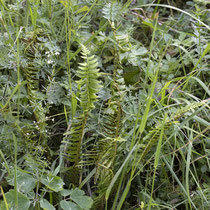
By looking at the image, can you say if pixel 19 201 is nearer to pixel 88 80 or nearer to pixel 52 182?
pixel 52 182

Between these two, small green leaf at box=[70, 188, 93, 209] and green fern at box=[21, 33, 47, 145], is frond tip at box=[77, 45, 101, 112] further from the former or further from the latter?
small green leaf at box=[70, 188, 93, 209]

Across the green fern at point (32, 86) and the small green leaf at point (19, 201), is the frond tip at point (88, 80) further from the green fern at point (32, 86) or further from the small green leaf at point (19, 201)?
the small green leaf at point (19, 201)

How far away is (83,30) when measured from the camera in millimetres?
2209

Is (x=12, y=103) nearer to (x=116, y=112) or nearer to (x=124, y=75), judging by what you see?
(x=116, y=112)

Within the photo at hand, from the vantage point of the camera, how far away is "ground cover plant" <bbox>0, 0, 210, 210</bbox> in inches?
58.6

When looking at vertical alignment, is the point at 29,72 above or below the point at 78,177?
above

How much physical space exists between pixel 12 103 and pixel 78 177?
0.56 metres

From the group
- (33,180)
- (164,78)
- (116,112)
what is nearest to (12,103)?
(33,180)

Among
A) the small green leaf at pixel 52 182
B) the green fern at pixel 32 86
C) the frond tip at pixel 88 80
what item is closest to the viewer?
the frond tip at pixel 88 80

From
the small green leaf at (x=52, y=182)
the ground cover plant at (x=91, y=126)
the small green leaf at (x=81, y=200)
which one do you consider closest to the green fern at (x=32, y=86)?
the ground cover plant at (x=91, y=126)

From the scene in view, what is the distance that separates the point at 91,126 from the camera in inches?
68.8

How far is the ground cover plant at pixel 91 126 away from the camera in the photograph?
4.88 ft

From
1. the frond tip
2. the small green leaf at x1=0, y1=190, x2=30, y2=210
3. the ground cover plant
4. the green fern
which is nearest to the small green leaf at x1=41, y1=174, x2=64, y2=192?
the ground cover plant

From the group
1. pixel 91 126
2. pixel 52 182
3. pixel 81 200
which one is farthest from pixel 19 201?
pixel 91 126
